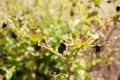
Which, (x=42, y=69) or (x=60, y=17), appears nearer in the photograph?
(x=42, y=69)

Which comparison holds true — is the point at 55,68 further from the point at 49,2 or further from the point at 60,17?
the point at 49,2

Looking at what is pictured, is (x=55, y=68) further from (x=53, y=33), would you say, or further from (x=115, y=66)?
(x=115, y=66)

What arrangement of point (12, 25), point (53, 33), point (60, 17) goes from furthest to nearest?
point (60, 17)
point (53, 33)
point (12, 25)

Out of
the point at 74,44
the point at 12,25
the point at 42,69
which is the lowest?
the point at 42,69

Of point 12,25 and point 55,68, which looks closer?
point 12,25

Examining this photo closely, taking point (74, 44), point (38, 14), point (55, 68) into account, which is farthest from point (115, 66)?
point (74, 44)

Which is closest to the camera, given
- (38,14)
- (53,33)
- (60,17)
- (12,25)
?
(12,25)

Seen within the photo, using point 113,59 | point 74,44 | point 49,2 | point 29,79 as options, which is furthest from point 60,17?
point 74,44

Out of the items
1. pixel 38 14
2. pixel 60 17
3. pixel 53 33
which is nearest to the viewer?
pixel 53 33

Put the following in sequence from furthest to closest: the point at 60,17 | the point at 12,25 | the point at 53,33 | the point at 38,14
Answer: the point at 60,17, the point at 38,14, the point at 53,33, the point at 12,25

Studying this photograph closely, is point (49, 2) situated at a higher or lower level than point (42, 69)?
higher
